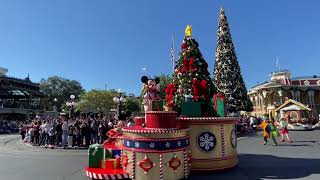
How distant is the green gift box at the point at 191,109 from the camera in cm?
1154

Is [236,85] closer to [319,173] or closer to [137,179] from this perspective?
[319,173]

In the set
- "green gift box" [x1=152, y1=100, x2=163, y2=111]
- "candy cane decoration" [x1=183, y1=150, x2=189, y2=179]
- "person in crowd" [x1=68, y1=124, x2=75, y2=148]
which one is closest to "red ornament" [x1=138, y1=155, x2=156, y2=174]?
"candy cane decoration" [x1=183, y1=150, x2=189, y2=179]

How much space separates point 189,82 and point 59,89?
93767 millimetres

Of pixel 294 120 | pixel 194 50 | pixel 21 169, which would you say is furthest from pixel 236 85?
pixel 21 169

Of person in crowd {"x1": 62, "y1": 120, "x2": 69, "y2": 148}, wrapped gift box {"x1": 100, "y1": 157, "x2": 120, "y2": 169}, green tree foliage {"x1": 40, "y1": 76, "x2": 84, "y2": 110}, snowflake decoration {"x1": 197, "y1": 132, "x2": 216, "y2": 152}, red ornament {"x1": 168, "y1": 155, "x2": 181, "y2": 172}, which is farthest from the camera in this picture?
green tree foliage {"x1": 40, "y1": 76, "x2": 84, "y2": 110}

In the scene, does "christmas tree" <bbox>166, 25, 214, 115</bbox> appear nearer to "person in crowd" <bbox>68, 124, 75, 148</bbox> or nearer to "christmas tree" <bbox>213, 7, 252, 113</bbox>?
"person in crowd" <bbox>68, 124, 75, 148</bbox>

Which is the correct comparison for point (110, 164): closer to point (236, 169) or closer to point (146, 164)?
point (146, 164)

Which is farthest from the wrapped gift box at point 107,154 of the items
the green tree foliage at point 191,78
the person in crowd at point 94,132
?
the person in crowd at point 94,132

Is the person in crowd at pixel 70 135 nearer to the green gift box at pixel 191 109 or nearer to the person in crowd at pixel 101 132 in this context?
the person in crowd at pixel 101 132

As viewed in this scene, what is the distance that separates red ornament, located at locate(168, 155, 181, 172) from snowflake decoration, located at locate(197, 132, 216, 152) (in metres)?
1.85

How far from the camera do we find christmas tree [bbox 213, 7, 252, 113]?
44.5 m

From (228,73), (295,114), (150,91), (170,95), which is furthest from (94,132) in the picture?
(295,114)

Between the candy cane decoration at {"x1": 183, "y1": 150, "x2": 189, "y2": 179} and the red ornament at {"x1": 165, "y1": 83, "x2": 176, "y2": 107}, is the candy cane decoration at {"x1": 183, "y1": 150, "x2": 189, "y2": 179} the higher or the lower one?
the lower one

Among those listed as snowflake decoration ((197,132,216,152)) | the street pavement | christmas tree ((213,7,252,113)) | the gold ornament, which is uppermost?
christmas tree ((213,7,252,113))
